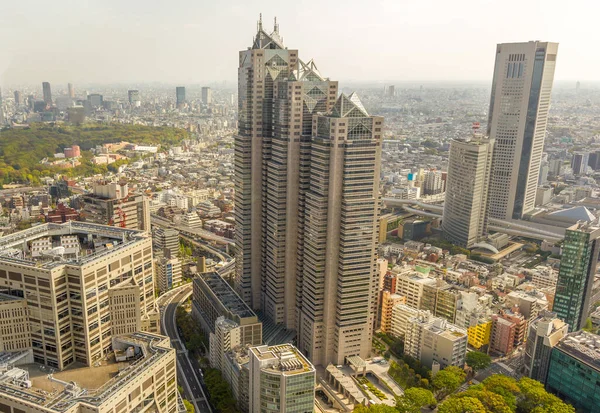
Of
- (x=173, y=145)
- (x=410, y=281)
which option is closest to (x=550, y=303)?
(x=410, y=281)

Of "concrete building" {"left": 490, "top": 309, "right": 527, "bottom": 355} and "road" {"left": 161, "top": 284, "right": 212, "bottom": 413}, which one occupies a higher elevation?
"concrete building" {"left": 490, "top": 309, "right": 527, "bottom": 355}

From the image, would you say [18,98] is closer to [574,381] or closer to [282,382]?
Result: [282,382]

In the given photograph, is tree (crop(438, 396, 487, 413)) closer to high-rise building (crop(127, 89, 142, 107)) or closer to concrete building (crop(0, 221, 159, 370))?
concrete building (crop(0, 221, 159, 370))

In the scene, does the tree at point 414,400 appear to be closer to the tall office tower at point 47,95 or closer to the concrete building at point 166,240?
the concrete building at point 166,240

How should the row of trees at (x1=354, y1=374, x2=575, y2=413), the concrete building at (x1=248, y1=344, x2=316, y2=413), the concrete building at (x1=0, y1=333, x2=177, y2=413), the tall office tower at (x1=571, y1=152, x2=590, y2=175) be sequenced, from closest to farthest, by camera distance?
1. the concrete building at (x1=0, y1=333, x2=177, y2=413)
2. the concrete building at (x1=248, y1=344, x2=316, y2=413)
3. the row of trees at (x1=354, y1=374, x2=575, y2=413)
4. the tall office tower at (x1=571, y1=152, x2=590, y2=175)

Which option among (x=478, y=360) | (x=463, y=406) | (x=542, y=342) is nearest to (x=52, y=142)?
(x=478, y=360)

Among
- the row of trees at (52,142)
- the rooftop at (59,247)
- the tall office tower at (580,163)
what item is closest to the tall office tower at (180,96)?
the row of trees at (52,142)

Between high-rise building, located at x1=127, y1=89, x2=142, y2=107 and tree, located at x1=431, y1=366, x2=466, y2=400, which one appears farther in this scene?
high-rise building, located at x1=127, y1=89, x2=142, y2=107

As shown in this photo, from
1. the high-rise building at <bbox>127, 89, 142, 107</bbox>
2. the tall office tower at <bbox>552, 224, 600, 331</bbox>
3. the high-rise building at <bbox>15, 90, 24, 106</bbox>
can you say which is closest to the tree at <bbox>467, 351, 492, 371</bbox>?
the tall office tower at <bbox>552, 224, 600, 331</bbox>
